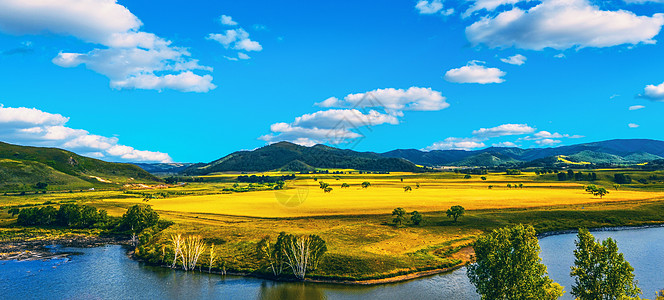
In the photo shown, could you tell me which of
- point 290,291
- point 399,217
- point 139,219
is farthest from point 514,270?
point 139,219

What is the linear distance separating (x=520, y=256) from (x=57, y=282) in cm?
8336

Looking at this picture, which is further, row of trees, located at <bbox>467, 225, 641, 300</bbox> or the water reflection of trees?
the water reflection of trees

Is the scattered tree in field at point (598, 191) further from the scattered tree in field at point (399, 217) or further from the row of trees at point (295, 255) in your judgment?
the row of trees at point (295, 255)

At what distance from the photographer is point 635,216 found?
13350 centimetres

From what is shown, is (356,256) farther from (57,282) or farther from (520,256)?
(57,282)

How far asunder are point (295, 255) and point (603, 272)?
49042 mm

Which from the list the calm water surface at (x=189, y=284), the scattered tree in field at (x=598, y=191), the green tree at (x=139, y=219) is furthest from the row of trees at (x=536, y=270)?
the scattered tree in field at (x=598, y=191)

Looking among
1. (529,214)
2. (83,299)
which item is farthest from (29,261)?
(529,214)

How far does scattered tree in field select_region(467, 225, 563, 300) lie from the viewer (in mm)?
46031

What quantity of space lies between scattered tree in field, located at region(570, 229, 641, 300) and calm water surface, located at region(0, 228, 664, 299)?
20.6 metres

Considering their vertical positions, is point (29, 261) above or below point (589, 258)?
below

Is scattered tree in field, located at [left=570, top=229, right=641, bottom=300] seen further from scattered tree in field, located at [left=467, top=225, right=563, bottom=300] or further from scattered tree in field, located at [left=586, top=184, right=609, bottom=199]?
scattered tree in field, located at [left=586, top=184, right=609, bottom=199]

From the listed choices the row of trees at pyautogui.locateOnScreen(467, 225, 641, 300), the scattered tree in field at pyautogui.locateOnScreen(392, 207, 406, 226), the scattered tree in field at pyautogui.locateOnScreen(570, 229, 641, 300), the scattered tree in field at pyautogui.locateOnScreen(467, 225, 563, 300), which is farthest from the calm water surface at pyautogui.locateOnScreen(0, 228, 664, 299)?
the scattered tree in field at pyautogui.locateOnScreen(392, 207, 406, 226)

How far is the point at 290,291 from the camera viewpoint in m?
66.1
